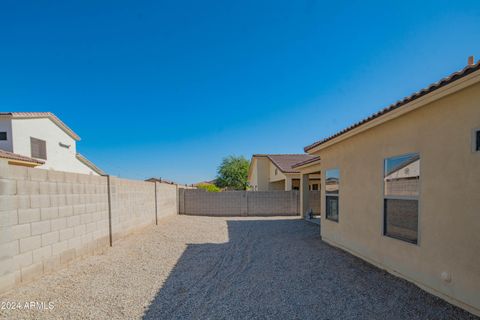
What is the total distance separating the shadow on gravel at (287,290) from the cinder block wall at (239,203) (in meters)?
7.62

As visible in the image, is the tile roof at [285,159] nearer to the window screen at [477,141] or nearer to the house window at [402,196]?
the house window at [402,196]

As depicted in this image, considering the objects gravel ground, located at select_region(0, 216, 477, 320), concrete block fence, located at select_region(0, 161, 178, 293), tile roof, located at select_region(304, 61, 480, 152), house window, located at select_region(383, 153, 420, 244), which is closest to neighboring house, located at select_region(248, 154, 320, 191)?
gravel ground, located at select_region(0, 216, 477, 320)

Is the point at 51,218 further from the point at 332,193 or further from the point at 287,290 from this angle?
the point at 332,193

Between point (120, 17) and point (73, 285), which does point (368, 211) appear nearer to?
point (73, 285)

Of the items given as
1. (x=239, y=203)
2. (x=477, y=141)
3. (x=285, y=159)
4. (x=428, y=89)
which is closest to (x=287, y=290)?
(x=477, y=141)

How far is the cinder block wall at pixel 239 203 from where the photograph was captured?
13352mm

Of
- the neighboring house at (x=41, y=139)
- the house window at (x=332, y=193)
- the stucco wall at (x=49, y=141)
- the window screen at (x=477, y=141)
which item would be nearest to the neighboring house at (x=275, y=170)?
the house window at (x=332, y=193)

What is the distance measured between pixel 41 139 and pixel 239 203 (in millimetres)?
15109

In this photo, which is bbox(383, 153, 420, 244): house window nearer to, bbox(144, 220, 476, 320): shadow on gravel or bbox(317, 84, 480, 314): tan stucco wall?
bbox(317, 84, 480, 314): tan stucco wall

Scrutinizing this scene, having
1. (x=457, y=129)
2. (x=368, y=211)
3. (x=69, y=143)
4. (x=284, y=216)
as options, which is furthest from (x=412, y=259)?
(x=69, y=143)

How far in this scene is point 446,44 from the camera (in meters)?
4.76

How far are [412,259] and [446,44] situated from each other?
15.5 ft

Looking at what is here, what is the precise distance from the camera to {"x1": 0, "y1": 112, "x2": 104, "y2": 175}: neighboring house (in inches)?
532

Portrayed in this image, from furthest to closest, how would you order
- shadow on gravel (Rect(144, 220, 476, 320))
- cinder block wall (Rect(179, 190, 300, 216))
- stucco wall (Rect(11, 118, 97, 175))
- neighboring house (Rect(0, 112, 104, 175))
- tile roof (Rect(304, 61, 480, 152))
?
stucco wall (Rect(11, 118, 97, 175)) → neighboring house (Rect(0, 112, 104, 175)) → cinder block wall (Rect(179, 190, 300, 216)) → shadow on gravel (Rect(144, 220, 476, 320)) → tile roof (Rect(304, 61, 480, 152))
